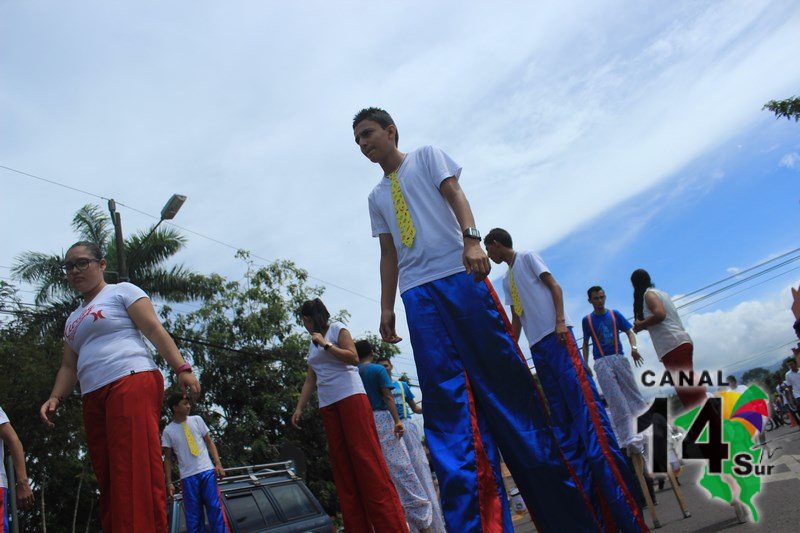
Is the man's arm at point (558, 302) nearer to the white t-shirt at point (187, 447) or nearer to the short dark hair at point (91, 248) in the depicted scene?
the short dark hair at point (91, 248)

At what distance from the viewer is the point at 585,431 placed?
3828 mm

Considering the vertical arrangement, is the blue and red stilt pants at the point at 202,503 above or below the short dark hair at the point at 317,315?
below

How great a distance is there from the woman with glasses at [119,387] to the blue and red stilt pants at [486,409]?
1.41 meters

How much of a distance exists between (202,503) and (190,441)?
72cm

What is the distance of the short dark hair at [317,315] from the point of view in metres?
5.87

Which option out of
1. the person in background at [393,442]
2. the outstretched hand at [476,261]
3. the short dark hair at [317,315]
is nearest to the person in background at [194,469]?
the person in background at [393,442]

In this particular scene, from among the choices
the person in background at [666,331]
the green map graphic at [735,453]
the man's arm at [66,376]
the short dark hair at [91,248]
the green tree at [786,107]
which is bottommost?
the green map graphic at [735,453]

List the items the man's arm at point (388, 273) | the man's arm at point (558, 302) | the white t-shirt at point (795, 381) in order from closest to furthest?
the man's arm at point (388, 273)
the man's arm at point (558, 302)
the white t-shirt at point (795, 381)

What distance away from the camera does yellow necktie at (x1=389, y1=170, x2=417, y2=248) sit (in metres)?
3.26

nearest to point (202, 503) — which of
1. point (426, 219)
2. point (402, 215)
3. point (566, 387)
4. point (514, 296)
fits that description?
point (514, 296)

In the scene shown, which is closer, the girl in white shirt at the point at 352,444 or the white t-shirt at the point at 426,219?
the white t-shirt at the point at 426,219

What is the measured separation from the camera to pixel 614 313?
702 centimetres

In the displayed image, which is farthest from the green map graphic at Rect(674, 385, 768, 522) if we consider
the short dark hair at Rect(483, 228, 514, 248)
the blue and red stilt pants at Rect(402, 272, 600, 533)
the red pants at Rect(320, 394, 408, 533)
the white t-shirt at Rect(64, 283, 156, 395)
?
the white t-shirt at Rect(64, 283, 156, 395)

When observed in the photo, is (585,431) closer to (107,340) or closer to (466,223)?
(466,223)
